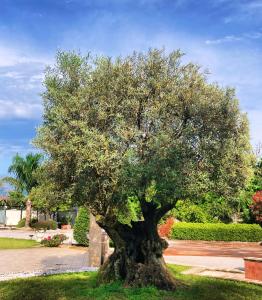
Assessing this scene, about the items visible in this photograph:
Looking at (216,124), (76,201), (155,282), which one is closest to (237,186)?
(216,124)

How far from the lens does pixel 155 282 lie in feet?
46.0

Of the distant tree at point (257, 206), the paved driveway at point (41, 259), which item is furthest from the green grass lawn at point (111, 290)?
the distant tree at point (257, 206)

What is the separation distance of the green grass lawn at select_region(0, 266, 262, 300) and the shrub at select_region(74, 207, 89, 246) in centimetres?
1328

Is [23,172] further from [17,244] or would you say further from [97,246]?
[97,246]

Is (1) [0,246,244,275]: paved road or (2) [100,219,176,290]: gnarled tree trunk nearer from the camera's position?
(2) [100,219,176,290]: gnarled tree trunk

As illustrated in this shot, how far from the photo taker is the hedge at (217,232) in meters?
37.4

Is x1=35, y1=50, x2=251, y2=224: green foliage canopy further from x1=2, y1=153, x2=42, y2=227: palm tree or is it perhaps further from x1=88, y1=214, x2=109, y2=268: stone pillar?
x1=2, y1=153, x2=42, y2=227: palm tree

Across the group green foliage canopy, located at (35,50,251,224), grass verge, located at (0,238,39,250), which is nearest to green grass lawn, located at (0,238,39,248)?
grass verge, located at (0,238,39,250)

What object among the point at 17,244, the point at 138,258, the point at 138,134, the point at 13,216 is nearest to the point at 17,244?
the point at 17,244

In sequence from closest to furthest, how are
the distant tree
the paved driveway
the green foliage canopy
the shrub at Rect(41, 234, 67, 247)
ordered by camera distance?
the green foliage canopy < the paved driveway < the shrub at Rect(41, 234, 67, 247) < the distant tree

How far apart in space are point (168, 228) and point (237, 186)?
2951cm

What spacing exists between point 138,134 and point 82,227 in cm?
2001

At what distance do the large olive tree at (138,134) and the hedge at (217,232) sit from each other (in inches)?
995

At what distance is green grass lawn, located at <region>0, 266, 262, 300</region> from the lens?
44.0 ft
